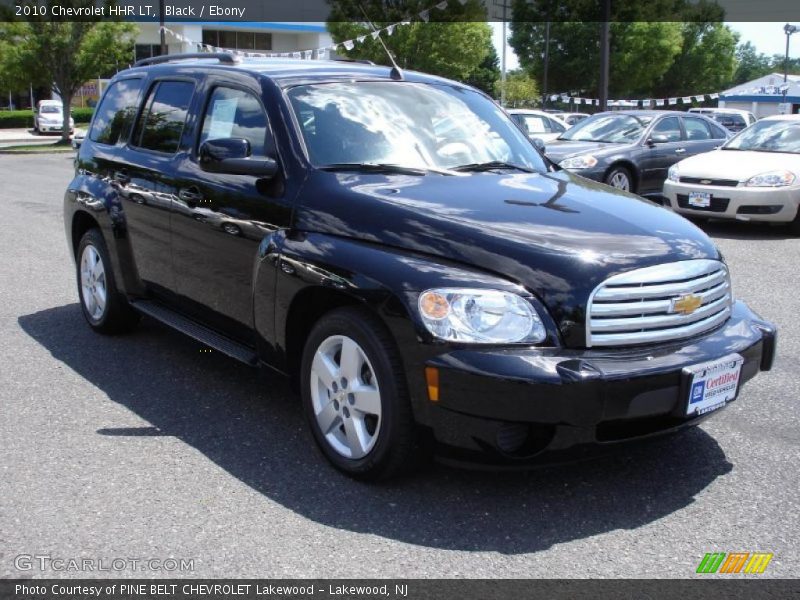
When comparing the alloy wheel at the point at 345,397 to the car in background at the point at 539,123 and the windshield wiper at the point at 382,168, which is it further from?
the car in background at the point at 539,123

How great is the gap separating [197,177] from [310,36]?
5999cm

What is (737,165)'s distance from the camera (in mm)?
11438

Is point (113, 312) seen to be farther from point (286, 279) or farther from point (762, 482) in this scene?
point (762, 482)

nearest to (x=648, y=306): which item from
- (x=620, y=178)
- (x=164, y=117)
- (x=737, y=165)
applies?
(x=164, y=117)

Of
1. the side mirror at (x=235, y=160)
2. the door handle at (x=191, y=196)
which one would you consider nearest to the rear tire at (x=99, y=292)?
the door handle at (x=191, y=196)

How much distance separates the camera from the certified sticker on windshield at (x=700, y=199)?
36.9 ft

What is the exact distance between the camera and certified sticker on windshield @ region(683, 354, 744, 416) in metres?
3.45

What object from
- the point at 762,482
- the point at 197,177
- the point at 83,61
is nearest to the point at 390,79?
the point at 197,177

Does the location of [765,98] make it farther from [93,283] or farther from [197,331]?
[197,331]

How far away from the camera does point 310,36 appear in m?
62.0

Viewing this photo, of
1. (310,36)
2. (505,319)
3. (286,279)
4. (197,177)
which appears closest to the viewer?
(505,319)

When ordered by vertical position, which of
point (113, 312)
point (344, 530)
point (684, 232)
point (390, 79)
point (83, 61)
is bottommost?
point (344, 530)

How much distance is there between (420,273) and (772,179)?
29.3 feet

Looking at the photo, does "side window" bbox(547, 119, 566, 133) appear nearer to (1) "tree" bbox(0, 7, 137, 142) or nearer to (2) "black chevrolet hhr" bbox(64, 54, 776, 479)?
(2) "black chevrolet hhr" bbox(64, 54, 776, 479)
